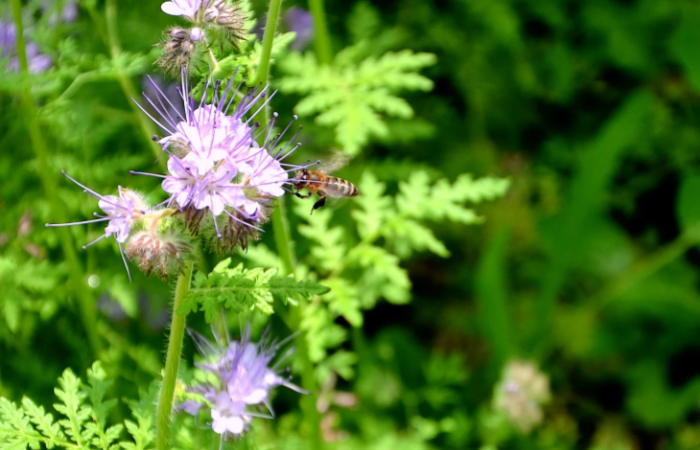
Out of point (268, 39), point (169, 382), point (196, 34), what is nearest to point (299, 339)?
point (169, 382)

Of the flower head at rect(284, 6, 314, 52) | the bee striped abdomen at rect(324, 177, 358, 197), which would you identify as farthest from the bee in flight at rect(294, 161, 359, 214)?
the flower head at rect(284, 6, 314, 52)

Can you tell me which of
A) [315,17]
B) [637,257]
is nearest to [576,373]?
[637,257]

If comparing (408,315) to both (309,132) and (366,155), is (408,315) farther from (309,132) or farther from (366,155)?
(309,132)

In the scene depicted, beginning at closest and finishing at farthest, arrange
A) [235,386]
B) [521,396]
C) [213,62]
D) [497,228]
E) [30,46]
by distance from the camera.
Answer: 1. [213,62]
2. [235,386]
3. [30,46]
4. [521,396]
5. [497,228]

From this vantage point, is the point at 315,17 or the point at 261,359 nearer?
the point at 261,359

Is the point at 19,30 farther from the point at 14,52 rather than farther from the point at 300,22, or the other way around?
the point at 300,22

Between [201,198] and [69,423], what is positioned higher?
[201,198]
